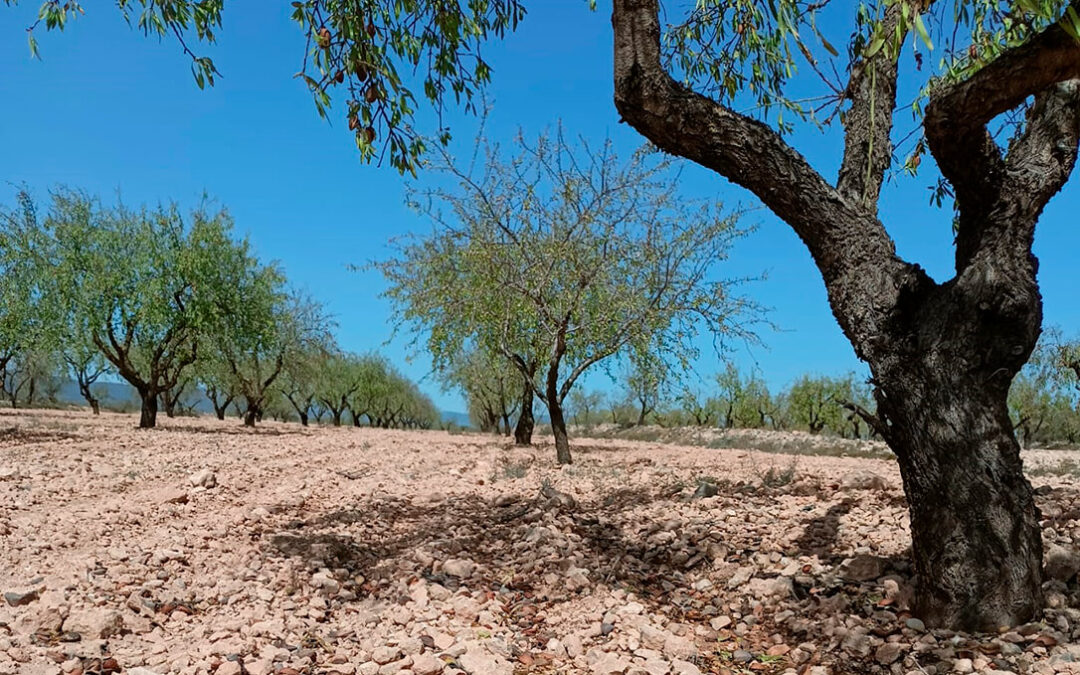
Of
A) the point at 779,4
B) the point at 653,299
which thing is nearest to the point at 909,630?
the point at 779,4

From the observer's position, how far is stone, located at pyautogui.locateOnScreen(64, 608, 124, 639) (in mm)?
3680

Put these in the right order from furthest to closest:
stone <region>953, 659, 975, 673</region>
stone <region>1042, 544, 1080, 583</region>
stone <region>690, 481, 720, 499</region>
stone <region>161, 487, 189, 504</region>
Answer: stone <region>161, 487, 189, 504</region>, stone <region>690, 481, 720, 499</region>, stone <region>1042, 544, 1080, 583</region>, stone <region>953, 659, 975, 673</region>

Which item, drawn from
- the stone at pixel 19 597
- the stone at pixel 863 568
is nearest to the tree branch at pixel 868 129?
the stone at pixel 863 568

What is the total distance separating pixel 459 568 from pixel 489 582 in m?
0.25

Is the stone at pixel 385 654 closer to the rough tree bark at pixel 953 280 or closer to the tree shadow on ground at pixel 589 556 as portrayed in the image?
the tree shadow on ground at pixel 589 556

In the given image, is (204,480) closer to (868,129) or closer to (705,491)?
(705,491)

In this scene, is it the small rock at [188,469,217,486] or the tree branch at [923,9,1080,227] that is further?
the small rock at [188,469,217,486]

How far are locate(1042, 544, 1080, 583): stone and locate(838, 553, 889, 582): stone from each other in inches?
32.4

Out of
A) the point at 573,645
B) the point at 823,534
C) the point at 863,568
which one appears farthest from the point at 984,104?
the point at 573,645

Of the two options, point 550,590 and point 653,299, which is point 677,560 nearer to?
point 550,590

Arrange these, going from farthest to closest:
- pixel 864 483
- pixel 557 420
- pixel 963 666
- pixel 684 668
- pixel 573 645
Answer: pixel 557 420 → pixel 864 483 → pixel 573 645 → pixel 684 668 → pixel 963 666

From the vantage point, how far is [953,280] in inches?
148

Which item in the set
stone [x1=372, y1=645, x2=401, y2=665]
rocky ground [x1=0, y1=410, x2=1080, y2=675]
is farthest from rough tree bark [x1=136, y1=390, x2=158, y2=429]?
stone [x1=372, y1=645, x2=401, y2=665]

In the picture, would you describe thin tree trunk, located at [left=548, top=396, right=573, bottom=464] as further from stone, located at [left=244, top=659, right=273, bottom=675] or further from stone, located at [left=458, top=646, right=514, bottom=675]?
stone, located at [left=244, top=659, right=273, bottom=675]
